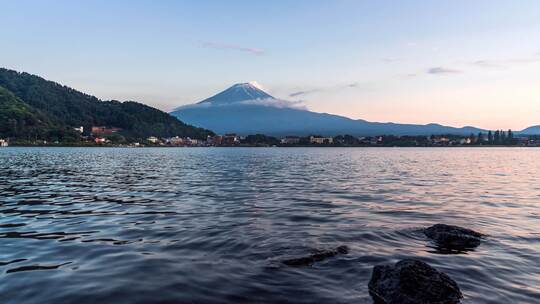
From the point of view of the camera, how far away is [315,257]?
1112cm

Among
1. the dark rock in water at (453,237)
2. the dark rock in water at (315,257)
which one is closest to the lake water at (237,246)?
the dark rock in water at (315,257)

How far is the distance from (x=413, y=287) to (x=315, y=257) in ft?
11.3

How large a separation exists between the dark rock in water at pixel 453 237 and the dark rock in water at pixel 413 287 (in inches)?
172

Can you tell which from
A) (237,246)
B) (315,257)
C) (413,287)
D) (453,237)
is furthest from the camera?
(453,237)

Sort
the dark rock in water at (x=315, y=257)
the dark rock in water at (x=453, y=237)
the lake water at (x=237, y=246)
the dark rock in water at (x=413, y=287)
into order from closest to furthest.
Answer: the dark rock in water at (x=413, y=287), the lake water at (x=237, y=246), the dark rock in water at (x=315, y=257), the dark rock in water at (x=453, y=237)

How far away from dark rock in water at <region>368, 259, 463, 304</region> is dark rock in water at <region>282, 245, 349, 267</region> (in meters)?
2.31

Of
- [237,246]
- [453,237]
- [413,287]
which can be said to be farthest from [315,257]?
[453,237]

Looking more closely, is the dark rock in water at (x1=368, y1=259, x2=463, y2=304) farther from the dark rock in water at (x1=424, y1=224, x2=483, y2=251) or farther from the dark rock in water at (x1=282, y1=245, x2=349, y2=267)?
the dark rock in water at (x1=424, y1=224, x2=483, y2=251)

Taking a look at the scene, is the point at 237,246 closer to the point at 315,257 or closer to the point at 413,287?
the point at 315,257

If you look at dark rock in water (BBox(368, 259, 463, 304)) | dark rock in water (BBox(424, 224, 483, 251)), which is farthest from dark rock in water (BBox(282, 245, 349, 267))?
dark rock in water (BBox(424, 224, 483, 251))

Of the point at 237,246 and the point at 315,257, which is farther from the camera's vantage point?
the point at 237,246

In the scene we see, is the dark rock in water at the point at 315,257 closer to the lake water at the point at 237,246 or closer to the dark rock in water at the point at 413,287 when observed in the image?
the lake water at the point at 237,246

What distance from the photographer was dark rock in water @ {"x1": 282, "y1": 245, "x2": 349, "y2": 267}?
34.8 feet

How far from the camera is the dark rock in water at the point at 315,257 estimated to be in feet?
34.8
